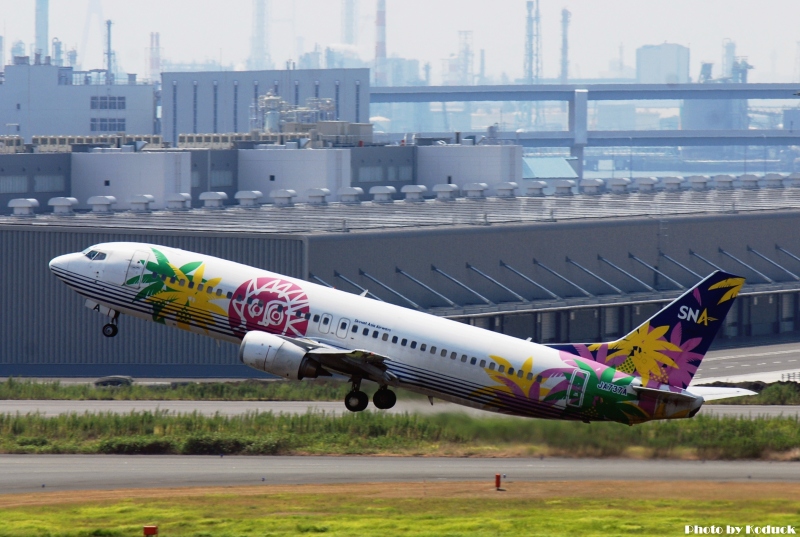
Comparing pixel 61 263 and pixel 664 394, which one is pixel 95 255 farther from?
pixel 664 394

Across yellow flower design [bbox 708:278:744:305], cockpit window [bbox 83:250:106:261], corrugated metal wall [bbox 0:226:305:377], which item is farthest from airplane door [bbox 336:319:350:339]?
corrugated metal wall [bbox 0:226:305:377]

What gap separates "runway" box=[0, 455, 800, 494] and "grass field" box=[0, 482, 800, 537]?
5.71 feet

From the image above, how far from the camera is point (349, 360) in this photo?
56875mm

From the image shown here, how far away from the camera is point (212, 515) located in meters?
50.7

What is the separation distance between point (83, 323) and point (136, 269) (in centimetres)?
4409

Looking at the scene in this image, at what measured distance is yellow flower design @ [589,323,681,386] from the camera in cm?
5497

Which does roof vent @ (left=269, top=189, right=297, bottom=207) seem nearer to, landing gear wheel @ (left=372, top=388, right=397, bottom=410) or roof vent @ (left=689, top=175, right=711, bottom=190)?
roof vent @ (left=689, top=175, right=711, bottom=190)

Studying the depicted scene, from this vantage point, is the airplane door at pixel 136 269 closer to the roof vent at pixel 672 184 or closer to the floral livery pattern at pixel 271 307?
the floral livery pattern at pixel 271 307

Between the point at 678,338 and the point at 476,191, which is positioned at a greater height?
the point at 476,191

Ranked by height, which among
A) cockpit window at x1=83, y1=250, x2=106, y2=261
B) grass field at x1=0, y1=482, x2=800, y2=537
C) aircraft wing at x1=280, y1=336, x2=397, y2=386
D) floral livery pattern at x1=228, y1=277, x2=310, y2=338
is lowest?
grass field at x1=0, y1=482, x2=800, y2=537

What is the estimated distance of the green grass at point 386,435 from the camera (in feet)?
206

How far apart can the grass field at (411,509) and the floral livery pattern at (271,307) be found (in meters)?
6.97

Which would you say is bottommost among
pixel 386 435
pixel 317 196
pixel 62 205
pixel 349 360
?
pixel 386 435

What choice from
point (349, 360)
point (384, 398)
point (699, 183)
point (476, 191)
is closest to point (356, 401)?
point (384, 398)
